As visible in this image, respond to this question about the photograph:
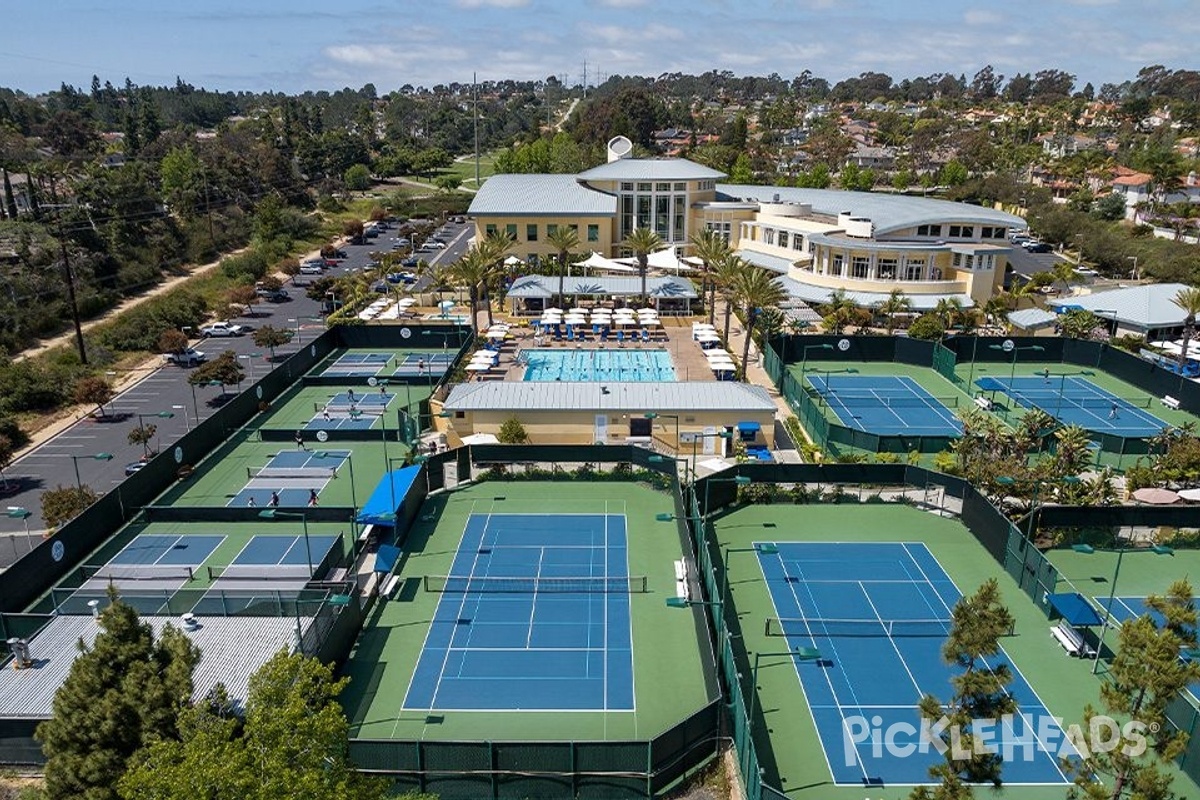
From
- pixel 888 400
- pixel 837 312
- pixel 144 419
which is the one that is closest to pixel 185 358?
pixel 144 419

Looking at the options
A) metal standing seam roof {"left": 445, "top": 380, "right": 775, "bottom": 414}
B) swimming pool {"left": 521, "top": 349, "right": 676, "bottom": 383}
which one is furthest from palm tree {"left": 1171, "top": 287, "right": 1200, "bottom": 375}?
Answer: swimming pool {"left": 521, "top": 349, "right": 676, "bottom": 383}

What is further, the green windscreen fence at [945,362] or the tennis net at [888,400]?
the green windscreen fence at [945,362]

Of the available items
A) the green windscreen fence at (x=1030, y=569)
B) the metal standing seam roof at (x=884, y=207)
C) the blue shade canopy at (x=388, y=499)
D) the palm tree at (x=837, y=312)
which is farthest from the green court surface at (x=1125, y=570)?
the metal standing seam roof at (x=884, y=207)

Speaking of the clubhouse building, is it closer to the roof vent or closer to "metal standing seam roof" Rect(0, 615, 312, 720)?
the roof vent

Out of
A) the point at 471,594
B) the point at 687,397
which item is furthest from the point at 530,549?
the point at 687,397

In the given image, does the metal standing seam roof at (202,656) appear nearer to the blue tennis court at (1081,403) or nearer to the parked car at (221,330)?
the blue tennis court at (1081,403)

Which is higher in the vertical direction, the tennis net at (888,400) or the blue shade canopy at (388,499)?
the blue shade canopy at (388,499)
